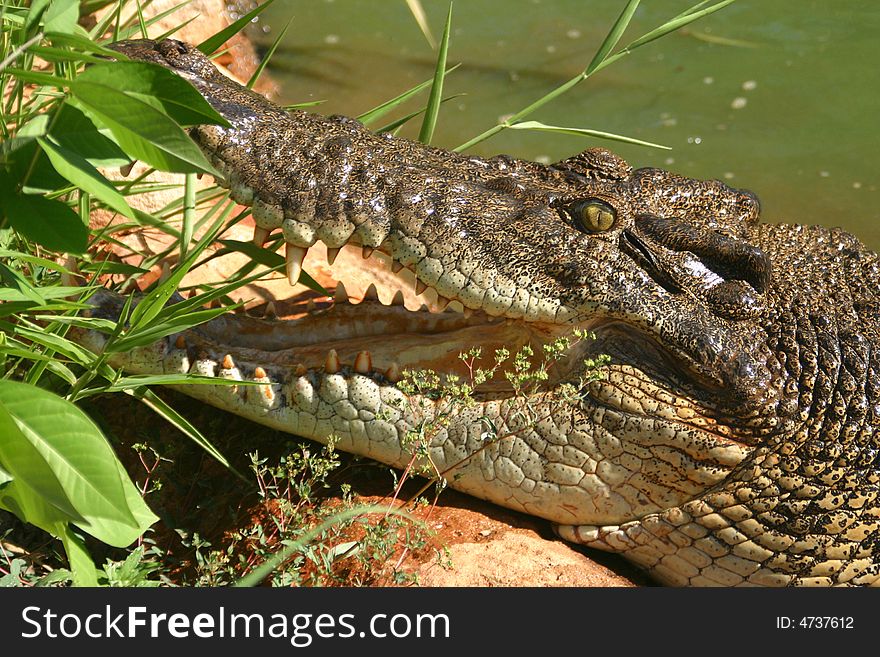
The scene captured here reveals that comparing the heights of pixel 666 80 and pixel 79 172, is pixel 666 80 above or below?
above

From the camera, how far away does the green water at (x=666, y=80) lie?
6.09 meters

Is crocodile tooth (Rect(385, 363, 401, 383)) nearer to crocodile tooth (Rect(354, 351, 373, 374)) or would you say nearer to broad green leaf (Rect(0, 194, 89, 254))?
crocodile tooth (Rect(354, 351, 373, 374))

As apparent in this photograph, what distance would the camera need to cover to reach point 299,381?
3021 millimetres

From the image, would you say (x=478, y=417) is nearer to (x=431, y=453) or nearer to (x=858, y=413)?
(x=431, y=453)

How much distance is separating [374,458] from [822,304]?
1.56 metres

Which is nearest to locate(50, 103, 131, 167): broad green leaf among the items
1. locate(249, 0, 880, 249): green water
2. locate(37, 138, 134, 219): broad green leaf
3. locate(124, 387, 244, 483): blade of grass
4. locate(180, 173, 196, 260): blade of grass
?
locate(37, 138, 134, 219): broad green leaf

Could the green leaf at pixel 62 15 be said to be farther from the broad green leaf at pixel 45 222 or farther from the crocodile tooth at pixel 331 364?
the crocodile tooth at pixel 331 364

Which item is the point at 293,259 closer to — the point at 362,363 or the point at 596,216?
the point at 362,363

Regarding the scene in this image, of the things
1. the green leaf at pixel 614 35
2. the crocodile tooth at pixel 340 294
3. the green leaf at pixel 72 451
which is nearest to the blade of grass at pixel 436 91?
the green leaf at pixel 614 35

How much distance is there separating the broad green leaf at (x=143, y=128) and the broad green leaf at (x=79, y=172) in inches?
5.5

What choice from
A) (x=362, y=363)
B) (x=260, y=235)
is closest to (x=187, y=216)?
(x=260, y=235)

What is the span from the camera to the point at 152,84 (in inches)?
72.9

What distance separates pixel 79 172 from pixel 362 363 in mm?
1280

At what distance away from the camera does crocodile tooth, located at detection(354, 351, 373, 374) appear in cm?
303
